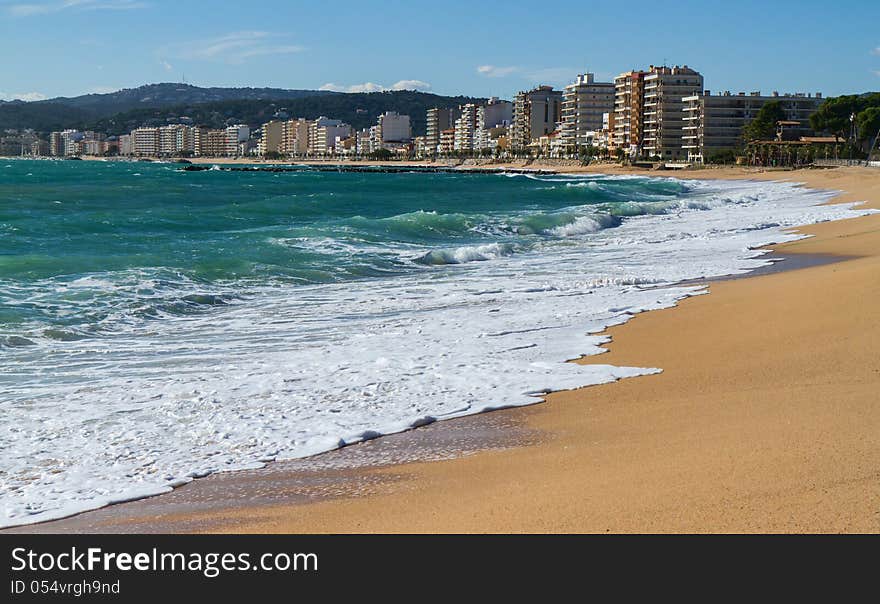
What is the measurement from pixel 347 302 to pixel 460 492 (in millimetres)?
8372

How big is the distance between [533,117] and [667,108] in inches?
2173

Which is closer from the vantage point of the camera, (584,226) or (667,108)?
(584,226)

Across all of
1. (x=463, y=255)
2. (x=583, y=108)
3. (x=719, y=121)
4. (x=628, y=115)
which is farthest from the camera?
(x=583, y=108)

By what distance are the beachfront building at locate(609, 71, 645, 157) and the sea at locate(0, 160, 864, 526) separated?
112875 millimetres

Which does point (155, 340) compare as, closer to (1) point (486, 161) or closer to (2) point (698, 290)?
(2) point (698, 290)

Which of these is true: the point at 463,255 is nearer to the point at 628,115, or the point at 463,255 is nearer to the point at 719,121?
the point at 719,121

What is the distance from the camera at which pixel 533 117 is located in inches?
7249

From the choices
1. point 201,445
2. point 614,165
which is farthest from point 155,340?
point 614,165

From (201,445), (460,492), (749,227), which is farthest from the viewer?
(749,227)

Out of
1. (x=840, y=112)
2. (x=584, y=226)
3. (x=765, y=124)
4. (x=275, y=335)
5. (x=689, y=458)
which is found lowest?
(x=275, y=335)

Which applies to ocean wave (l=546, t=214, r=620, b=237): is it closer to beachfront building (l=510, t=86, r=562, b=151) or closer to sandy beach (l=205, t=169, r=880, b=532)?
sandy beach (l=205, t=169, r=880, b=532)

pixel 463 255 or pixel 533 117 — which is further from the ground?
pixel 533 117

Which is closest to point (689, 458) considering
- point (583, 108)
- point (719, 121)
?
point (719, 121)
